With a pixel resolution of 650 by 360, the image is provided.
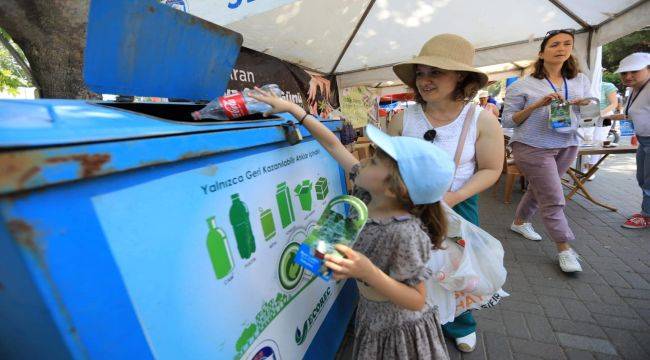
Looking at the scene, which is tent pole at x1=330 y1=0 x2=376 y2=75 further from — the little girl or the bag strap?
the little girl

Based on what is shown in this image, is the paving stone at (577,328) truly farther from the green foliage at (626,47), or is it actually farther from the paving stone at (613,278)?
the green foliage at (626,47)

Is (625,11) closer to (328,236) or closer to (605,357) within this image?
(605,357)

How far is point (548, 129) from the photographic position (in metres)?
2.48

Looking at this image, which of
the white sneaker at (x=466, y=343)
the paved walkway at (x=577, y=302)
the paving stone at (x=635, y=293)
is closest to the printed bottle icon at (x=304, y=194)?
the paved walkway at (x=577, y=302)

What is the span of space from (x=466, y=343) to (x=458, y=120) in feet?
4.42

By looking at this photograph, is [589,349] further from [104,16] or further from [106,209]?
[104,16]

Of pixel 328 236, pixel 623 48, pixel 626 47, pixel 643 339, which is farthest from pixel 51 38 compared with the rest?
pixel 623 48

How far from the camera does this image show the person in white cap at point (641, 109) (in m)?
3.21

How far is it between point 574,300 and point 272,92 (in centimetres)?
264

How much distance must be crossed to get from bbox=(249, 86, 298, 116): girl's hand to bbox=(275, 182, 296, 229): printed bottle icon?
31 centimetres

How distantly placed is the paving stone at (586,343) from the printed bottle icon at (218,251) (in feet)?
7.09

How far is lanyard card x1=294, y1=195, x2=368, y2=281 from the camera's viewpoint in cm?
77

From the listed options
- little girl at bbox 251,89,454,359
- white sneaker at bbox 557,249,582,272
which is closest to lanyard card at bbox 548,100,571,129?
white sneaker at bbox 557,249,582,272

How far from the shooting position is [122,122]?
28.5 inches
